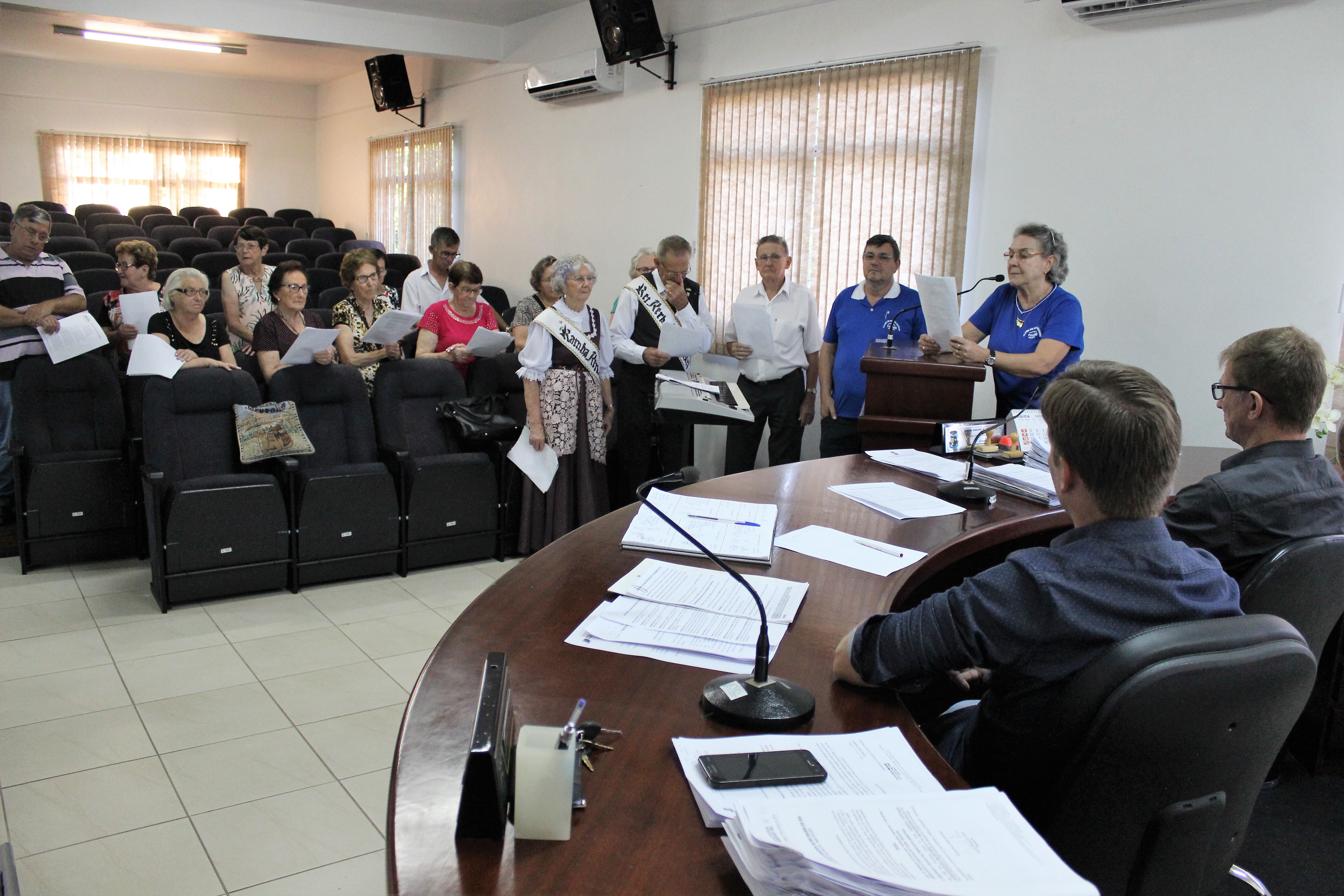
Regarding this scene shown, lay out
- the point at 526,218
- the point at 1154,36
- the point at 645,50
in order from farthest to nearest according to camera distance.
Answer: the point at 526,218, the point at 645,50, the point at 1154,36

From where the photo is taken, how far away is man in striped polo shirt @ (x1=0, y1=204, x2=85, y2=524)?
14.4ft

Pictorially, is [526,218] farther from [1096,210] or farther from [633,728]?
[633,728]

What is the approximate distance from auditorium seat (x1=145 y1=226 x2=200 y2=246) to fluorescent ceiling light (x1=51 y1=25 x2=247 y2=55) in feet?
6.09

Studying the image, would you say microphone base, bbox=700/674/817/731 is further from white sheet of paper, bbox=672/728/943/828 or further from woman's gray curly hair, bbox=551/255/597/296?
woman's gray curly hair, bbox=551/255/597/296

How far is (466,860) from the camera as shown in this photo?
1002mm

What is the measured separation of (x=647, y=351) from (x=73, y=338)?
8.83 ft

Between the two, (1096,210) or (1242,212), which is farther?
(1096,210)

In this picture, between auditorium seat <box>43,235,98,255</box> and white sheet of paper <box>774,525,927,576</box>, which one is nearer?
white sheet of paper <box>774,525,927,576</box>

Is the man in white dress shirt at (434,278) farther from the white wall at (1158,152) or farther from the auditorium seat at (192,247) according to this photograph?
the auditorium seat at (192,247)

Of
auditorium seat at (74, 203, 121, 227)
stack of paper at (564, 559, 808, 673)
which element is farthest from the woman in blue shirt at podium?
auditorium seat at (74, 203, 121, 227)

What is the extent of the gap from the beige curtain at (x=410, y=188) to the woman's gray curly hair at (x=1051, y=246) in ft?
21.8

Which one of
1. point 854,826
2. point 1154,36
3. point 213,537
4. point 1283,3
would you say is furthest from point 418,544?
point 1283,3

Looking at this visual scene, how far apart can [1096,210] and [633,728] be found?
4.05 meters

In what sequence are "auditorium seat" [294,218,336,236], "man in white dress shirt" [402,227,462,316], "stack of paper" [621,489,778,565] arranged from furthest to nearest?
"auditorium seat" [294,218,336,236], "man in white dress shirt" [402,227,462,316], "stack of paper" [621,489,778,565]
